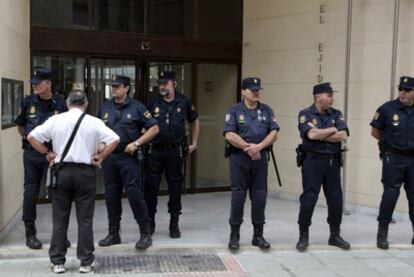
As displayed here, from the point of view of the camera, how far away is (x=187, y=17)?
31.4 feet

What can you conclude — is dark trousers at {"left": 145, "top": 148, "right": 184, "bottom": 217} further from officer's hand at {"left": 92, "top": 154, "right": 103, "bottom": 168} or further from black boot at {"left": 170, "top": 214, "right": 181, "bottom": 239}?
officer's hand at {"left": 92, "top": 154, "right": 103, "bottom": 168}

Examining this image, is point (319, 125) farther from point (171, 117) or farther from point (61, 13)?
point (61, 13)

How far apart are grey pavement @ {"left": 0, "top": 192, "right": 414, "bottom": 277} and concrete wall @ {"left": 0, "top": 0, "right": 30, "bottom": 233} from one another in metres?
0.39

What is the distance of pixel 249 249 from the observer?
6.44 metres

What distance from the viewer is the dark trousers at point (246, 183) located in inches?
249

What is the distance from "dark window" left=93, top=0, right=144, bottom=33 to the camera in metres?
8.93

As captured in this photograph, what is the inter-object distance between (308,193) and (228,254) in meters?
1.13

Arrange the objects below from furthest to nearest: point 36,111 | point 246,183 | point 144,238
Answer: point 246,183 < point 144,238 < point 36,111

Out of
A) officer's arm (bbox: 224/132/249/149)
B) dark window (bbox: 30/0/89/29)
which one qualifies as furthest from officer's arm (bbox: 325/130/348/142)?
dark window (bbox: 30/0/89/29)

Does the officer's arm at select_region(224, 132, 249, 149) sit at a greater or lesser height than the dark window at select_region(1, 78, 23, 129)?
lesser

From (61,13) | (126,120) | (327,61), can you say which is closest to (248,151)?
(126,120)

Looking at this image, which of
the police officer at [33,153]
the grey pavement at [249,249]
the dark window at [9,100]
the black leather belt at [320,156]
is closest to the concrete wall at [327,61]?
the grey pavement at [249,249]

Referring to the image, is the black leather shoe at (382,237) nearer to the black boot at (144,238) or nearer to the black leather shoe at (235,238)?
the black leather shoe at (235,238)

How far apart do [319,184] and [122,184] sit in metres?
2.23
